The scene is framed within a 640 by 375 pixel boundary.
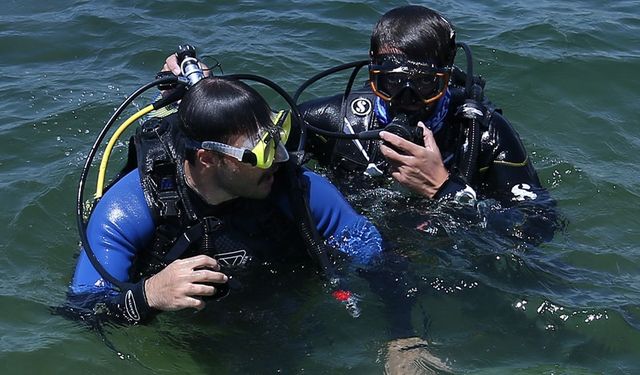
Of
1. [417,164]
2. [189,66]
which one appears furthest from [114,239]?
[417,164]

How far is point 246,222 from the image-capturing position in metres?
3.79

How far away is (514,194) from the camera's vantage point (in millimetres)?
4477

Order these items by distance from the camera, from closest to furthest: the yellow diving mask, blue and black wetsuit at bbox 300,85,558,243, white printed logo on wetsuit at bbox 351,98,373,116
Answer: the yellow diving mask, blue and black wetsuit at bbox 300,85,558,243, white printed logo on wetsuit at bbox 351,98,373,116

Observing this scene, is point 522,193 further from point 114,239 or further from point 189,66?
point 114,239

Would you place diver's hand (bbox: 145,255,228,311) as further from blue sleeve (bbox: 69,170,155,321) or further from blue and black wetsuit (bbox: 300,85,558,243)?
blue and black wetsuit (bbox: 300,85,558,243)

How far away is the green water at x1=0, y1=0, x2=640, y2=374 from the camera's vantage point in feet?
13.1

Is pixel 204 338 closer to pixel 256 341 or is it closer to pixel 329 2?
pixel 256 341

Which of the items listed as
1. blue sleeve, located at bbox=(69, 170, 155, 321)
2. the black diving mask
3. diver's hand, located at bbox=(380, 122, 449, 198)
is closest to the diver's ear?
blue sleeve, located at bbox=(69, 170, 155, 321)

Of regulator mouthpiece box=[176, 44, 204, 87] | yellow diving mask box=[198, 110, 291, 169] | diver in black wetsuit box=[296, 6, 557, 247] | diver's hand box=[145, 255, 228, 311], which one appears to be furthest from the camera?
diver in black wetsuit box=[296, 6, 557, 247]

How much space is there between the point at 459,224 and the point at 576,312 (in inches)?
28.2

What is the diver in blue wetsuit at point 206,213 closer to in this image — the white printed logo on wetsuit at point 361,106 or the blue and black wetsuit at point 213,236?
the blue and black wetsuit at point 213,236

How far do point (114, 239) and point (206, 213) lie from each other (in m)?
0.40

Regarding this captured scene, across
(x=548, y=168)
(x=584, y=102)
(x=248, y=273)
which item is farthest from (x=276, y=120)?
(x=584, y=102)

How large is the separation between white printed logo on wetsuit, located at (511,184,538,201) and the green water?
0.81ft
